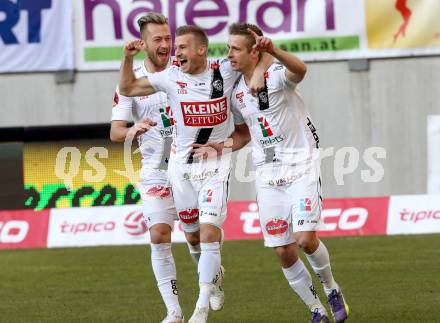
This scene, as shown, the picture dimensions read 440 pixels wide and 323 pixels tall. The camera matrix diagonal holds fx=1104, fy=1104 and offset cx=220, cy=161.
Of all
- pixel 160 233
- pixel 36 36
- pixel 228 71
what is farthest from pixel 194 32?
pixel 36 36

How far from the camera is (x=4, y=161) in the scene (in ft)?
79.8

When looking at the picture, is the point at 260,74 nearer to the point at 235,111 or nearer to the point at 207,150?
the point at 235,111

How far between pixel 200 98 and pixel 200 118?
183 mm

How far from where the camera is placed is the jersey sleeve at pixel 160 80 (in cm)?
998

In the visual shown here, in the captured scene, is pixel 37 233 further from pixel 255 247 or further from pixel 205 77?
pixel 205 77

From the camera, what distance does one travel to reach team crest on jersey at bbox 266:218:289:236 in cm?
975

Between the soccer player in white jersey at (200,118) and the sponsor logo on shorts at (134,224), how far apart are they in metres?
10.4

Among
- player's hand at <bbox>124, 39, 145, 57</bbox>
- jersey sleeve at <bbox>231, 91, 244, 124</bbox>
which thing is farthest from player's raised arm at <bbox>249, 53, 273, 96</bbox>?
player's hand at <bbox>124, 39, 145, 57</bbox>

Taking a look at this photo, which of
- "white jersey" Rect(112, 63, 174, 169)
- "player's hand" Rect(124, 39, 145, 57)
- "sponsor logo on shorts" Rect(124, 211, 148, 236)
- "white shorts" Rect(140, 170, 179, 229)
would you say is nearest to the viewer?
"player's hand" Rect(124, 39, 145, 57)

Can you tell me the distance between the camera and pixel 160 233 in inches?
405

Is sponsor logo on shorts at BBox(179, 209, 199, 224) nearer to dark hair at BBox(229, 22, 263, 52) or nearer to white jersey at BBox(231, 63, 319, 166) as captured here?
white jersey at BBox(231, 63, 319, 166)

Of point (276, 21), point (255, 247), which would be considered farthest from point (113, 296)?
point (276, 21)

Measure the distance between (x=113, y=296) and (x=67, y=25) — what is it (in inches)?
460

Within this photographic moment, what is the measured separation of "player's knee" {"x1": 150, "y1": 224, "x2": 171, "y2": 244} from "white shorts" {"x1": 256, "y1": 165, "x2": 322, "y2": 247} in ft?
3.33
